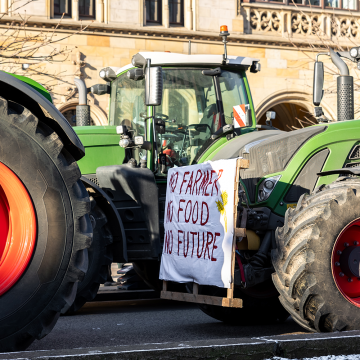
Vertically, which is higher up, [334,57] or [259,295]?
[334,57]

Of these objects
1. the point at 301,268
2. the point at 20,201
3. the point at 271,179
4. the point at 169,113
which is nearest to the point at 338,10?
the point at 169,113

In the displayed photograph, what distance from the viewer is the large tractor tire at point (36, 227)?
302 centimetres

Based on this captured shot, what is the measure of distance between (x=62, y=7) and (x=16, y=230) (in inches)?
570

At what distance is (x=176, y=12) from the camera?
1769cm

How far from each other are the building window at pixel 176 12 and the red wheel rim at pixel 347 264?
14.3 m

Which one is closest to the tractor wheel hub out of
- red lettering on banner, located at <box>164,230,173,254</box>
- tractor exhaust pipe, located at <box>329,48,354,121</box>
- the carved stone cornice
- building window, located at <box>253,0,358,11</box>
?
red lettering on banner, located at <box>164,230,173,254</box>

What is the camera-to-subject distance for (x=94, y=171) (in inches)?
259

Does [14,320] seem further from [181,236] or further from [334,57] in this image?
[334,57]

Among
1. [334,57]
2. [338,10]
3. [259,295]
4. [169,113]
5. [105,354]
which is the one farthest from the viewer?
[338,10]

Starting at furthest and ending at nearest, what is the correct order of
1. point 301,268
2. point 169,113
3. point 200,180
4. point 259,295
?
point 169,113
point 259,295
point 200,180
point 301,268

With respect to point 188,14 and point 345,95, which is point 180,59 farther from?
point 188,14

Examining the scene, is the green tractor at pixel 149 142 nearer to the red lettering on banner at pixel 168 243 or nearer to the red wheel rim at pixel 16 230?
the red lettering on banner at pixel 168 243

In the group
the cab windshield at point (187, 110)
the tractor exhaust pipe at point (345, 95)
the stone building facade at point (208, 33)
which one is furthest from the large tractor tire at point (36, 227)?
the stone building facade at point (208, 33)

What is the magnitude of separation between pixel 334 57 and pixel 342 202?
3.55 m
